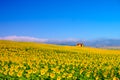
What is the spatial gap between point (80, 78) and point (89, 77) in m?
0.48

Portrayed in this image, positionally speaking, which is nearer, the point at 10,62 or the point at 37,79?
the point at 37,79

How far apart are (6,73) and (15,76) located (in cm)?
46

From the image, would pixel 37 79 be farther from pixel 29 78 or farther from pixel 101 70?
pixel 101 70

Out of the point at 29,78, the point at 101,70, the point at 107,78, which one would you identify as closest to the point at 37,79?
the point at 29,78

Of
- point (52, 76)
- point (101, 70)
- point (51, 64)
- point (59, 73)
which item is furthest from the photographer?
point (51, 64)

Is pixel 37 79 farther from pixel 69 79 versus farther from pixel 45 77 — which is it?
pixel 69 79

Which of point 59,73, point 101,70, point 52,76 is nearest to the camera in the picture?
point 52,76

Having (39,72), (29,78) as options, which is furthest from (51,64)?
(29,78)

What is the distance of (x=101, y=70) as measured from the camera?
1709 centimetres

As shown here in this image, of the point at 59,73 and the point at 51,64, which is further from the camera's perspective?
the point at 51,64

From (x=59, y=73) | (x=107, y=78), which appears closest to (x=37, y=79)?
(x=59, y=73)

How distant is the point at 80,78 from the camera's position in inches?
523

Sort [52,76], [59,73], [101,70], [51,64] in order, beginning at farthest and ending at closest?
1. [51,64]
2. [101,70]
3. [59,73]
4. [52,76]

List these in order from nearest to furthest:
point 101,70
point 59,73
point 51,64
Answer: point 59,73 → point 101,70 → point 51,64
